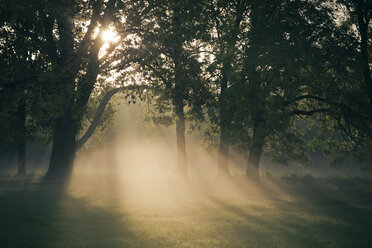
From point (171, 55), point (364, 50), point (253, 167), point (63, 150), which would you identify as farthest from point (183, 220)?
point (253, 167)

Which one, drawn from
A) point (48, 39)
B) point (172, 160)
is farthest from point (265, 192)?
point (172, 160)

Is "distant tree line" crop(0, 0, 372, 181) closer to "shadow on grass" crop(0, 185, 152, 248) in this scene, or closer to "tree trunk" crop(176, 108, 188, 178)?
"shadow on grass" crop(0, 185, 152, 248)

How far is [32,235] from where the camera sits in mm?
9539

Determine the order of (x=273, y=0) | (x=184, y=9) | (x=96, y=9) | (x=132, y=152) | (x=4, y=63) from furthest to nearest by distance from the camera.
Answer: (x=132, y=152) < (x=184, y=9) < (x=273, y=0) < (x=96, y=9) < (x=4, y=63)

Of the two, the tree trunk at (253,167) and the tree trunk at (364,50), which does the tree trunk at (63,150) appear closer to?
the tree trunk at (253,167)

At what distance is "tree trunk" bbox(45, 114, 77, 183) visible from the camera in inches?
887

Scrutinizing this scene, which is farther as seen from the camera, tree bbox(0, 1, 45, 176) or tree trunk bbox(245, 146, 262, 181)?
tree trunk bbox(245, 146, 262, 181)

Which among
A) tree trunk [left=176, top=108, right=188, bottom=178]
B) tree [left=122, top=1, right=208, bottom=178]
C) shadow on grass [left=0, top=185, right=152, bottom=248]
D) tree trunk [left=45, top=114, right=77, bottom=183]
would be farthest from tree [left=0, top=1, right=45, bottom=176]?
tree trunk [left=176, top=108, right=188, bottom=178]

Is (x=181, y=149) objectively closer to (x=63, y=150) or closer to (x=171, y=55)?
(x=63, y=150)

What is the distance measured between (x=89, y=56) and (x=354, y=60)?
13.0 meters

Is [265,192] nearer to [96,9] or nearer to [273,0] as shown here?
[273,0]

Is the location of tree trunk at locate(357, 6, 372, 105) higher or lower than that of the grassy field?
higher

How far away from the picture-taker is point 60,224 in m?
11.1

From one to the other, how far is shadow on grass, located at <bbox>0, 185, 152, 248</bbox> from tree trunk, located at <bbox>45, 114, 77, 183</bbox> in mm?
5955
